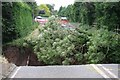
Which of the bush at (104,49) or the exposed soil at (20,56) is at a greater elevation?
the bush at (104,49)

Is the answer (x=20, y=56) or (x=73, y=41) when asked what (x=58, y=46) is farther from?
(x=20, y=56)

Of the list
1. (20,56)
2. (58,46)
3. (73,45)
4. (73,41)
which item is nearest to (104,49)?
(73,45)

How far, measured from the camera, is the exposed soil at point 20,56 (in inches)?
878

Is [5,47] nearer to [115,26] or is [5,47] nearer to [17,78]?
[115,26]

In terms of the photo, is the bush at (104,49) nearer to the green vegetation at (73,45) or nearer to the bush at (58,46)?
the green vegetation at (73,45)

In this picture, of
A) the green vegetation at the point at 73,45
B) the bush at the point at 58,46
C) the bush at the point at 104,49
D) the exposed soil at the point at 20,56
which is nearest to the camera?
the bush at the point at 104,49

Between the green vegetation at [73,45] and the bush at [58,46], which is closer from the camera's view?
the green vegetation at [73,45]

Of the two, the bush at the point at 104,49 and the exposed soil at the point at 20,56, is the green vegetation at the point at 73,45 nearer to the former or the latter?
the bush at the point at 104,49

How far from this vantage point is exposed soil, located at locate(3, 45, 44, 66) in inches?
878

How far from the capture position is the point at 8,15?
2112 centimetres

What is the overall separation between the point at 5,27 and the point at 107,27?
6.79m

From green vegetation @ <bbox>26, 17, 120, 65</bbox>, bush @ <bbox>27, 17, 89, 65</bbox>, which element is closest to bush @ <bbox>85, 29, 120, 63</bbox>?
green vegetation @ <bbox>26, 17, 120, 65</bbox>

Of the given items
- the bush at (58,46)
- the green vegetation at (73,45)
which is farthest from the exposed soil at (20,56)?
the bush at (58,46)

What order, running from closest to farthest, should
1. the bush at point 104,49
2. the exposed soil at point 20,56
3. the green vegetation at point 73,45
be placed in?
the bush at point 104,49, the green vegetation at point 73,45, the exposed soil at point 20,56
